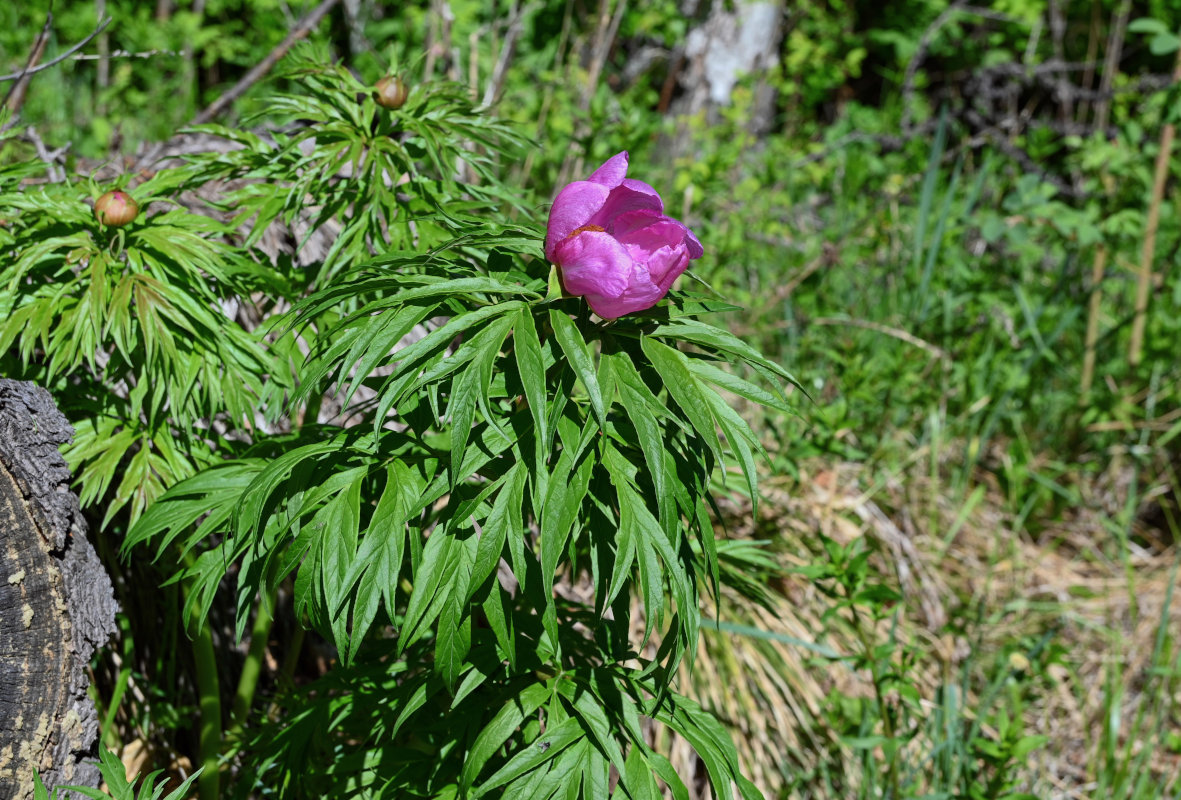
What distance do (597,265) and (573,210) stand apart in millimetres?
98

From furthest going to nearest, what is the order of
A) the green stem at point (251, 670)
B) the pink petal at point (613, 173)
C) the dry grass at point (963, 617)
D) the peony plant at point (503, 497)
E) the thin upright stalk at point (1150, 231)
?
the thin upright stalk at point (1150, 231), the dry grass at point (963, 617), the green stem at point (251, 670), the pink petal at point (613, 173), the peony plant at point (503, 497)

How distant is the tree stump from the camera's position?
1245mm

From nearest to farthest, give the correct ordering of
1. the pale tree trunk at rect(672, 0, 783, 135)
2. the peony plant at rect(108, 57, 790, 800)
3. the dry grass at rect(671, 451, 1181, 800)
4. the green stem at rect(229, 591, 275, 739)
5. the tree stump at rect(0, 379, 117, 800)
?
the peony plant at rect(108, 57, 790, 800), the tree stump at rect(0, 379, 117, 800), the green stem at rect(229, 591, 275, 739), the dry grass at rect(671, 451, 1181, 800), the pale tree trunk at rect(672, 0, 783, 135)

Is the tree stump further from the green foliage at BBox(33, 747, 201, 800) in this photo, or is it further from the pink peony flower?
the pink peony flower

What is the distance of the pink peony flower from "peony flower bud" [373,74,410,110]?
45 centimetres

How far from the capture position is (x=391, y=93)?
56.1 inches

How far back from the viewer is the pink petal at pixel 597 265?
3.33 feet

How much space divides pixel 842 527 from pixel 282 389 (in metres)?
1.82

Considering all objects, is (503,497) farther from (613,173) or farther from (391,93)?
(391,93)

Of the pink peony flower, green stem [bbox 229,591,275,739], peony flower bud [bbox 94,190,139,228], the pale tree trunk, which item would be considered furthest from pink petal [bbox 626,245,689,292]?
the pale tree trunk

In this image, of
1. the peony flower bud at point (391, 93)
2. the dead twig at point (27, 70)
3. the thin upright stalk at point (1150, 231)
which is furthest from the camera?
the thin upright stalk at point (1150, 231)

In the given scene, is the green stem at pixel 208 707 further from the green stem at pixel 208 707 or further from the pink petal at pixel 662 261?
the pink petal at pixel 662 261

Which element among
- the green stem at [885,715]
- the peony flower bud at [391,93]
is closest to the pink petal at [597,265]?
the peony flower bud at [391,93]

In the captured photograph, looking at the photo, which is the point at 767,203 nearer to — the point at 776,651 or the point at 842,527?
the point at 842,527
